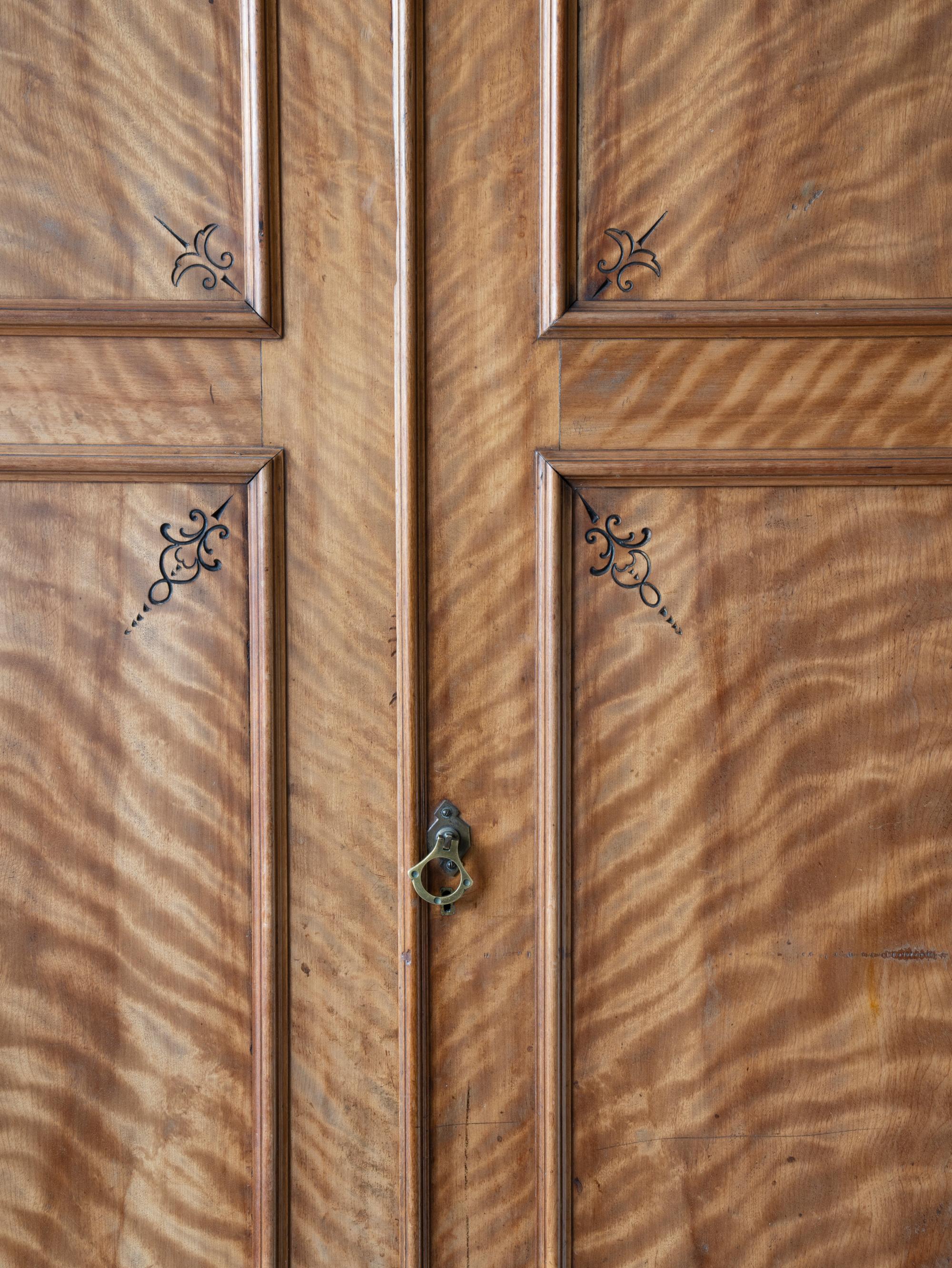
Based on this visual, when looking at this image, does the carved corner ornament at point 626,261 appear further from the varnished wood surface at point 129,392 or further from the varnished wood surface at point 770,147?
the varnished wood surface at point 129,392

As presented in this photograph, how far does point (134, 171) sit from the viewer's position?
771mm

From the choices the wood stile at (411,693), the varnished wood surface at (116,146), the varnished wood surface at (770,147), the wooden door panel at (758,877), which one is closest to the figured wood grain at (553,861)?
the wooden door panel at (758,877)

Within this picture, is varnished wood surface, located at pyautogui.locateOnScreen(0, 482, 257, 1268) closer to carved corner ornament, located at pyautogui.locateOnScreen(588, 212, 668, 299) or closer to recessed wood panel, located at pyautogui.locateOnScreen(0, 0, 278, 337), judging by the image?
recessed wood panel, located at pyautogui.locateOnScreen(0, 0, 278, 337)

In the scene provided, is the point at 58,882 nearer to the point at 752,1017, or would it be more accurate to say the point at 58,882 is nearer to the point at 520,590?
the point at 520,590

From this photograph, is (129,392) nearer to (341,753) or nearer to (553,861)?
(341,753)

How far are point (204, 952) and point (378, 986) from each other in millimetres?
168

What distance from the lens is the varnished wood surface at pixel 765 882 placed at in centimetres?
79

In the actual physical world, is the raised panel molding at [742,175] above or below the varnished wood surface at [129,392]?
above

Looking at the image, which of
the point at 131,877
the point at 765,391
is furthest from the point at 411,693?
the point at 765,391

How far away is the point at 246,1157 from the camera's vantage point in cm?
Answer: 79

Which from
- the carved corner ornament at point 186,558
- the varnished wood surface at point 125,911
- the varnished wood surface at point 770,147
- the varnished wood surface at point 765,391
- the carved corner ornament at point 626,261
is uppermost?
the varnished wood surface at point 770,147

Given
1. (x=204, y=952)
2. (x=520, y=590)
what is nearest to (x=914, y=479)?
(x=520, y=590)

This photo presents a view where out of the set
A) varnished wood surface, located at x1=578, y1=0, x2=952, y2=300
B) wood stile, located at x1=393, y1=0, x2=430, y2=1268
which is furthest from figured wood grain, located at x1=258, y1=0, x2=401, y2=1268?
varnished wood surface, located at x1=578, y1=0, x2=952, y2=300

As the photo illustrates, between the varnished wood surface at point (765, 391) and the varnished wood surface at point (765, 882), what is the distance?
6 centimetres
